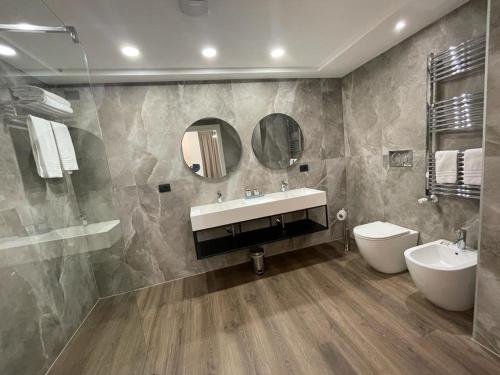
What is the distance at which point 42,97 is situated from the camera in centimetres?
170

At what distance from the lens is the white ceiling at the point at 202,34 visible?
1381 millimetres

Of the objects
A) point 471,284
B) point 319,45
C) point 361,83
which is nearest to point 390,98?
point 361,83

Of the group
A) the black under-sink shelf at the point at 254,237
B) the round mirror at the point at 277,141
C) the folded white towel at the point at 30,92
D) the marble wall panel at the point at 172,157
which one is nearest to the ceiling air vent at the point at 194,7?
the marble wall panel at the point at 172,157

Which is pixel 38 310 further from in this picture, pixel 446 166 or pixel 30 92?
pixel 446 166

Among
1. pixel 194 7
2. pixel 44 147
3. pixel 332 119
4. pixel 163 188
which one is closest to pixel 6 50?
pixel 44 147

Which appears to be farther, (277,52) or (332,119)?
(332,119)

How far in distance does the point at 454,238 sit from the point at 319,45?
211 cm

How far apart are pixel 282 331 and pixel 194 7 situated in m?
2.32

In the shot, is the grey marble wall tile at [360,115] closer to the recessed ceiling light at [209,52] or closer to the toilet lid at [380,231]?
the toilet lid at [380,231]

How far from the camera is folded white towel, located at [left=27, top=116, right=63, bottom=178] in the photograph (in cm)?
162

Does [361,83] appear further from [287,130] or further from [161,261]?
[161,261]

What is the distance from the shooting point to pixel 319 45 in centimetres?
204

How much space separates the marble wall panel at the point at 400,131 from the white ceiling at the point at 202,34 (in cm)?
14

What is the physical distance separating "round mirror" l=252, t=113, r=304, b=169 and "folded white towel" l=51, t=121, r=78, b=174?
182 centimetres
